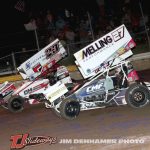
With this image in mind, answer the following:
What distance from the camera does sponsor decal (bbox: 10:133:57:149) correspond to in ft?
27.0

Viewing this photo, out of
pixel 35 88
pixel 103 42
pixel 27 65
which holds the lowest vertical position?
pixel 35 88

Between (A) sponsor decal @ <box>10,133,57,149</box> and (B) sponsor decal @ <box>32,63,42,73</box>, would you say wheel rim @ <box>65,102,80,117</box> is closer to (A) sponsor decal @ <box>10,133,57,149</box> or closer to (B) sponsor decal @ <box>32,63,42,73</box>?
(A) sponsor decal @ <box>10,133,57,149</box>

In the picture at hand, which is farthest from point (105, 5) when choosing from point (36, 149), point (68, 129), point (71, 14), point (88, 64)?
point (36, 149)

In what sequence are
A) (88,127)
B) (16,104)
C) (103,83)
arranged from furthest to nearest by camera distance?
(16,104)
(103,83)
(88,127)

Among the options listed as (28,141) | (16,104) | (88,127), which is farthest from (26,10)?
(28,141)

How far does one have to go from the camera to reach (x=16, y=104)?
12.5 m

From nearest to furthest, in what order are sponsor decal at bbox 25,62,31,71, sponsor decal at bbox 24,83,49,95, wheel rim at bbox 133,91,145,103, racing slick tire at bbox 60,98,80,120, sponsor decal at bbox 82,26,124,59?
racing slick tire at bbox 60,98,80,120 → wheel rim at bbox 133,91,145,103 → sponsor decal at bbox 82,26,124,59 → sponsor decal at bbox 24,83,49,95 → sponsor decal at bbox 25,62,31,71

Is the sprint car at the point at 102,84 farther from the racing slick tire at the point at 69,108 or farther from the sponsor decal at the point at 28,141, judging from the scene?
the sponsor decal at the point at 28,141

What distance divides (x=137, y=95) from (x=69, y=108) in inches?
61.8

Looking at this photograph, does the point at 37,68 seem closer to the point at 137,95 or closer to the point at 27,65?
the point at 27,65

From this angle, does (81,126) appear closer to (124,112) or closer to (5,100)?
(124,112)

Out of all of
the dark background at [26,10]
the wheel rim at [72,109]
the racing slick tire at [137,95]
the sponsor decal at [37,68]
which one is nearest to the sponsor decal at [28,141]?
the wheel rim at [72,109]

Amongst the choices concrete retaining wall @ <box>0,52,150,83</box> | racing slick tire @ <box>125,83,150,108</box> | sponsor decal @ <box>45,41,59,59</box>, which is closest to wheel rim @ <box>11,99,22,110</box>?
sponsor decal @ <box>45,41,59,59</box>

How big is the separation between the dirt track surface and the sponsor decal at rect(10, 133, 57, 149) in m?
0.11
